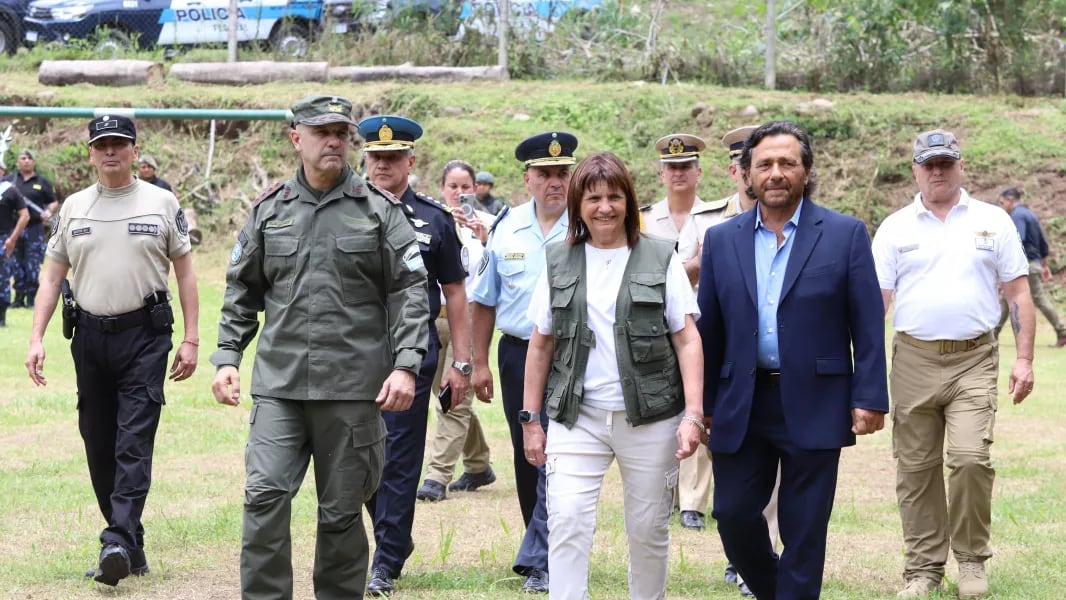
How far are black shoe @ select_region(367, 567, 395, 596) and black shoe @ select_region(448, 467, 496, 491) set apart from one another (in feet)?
9.13

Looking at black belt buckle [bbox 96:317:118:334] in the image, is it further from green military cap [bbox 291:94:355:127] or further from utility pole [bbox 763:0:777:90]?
utility pole [bbox 763:0:777:90]

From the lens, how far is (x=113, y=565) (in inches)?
242

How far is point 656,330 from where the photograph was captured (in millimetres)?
5176

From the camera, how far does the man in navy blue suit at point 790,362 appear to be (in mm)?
5113

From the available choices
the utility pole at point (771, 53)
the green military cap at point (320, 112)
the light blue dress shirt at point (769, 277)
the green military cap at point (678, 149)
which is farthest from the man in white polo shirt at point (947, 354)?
the utility pole at point (771, 53)

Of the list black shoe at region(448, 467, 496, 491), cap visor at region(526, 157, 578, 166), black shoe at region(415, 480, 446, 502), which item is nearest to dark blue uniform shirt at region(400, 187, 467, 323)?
cap visor at region(526, 157, 578, 166)

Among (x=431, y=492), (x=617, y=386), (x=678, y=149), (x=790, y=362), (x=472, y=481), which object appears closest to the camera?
(x=790, y=362)

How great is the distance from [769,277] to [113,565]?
3141 millimetres

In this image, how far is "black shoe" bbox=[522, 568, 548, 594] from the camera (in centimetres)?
632

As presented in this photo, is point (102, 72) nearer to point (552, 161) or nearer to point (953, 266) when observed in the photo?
point (552, 161)

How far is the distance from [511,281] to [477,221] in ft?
6.91

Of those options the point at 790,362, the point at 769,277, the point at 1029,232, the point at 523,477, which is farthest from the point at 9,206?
the point at 790,362

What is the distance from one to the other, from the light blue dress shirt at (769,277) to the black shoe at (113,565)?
296 cm

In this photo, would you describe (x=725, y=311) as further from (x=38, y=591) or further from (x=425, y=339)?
(x=38, y=591)
